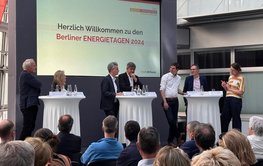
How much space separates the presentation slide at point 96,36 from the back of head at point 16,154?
19.7 feet

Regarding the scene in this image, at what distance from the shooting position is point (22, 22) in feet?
24.7

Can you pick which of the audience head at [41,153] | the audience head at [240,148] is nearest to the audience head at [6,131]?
the audience head at [41,153]

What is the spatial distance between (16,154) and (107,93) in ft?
17.6

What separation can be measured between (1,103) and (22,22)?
756 centimetres

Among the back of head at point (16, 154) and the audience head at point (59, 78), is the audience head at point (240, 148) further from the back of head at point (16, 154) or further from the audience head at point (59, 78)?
the audience head at point (59, 78)

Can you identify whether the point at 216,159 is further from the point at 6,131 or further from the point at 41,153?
the point at 6,131

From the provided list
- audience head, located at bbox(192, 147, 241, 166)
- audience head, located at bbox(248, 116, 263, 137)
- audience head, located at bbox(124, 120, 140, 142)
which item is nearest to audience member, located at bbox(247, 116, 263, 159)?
audience head, located at bbox(248, 116, 263, 137)

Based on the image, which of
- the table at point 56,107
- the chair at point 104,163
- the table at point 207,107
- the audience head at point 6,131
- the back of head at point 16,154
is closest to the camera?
the back of head at point 16,154

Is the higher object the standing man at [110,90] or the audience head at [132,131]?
the standing man at [110,90]

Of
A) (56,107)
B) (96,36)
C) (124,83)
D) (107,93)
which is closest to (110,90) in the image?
(107,93)

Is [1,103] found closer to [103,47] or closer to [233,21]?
[103,47]

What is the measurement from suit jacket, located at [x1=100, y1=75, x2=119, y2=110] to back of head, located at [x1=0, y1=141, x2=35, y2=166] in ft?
17.3

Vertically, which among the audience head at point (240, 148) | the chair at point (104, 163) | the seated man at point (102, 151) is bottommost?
the chair at point (104, 163)

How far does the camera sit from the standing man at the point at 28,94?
6695mm
